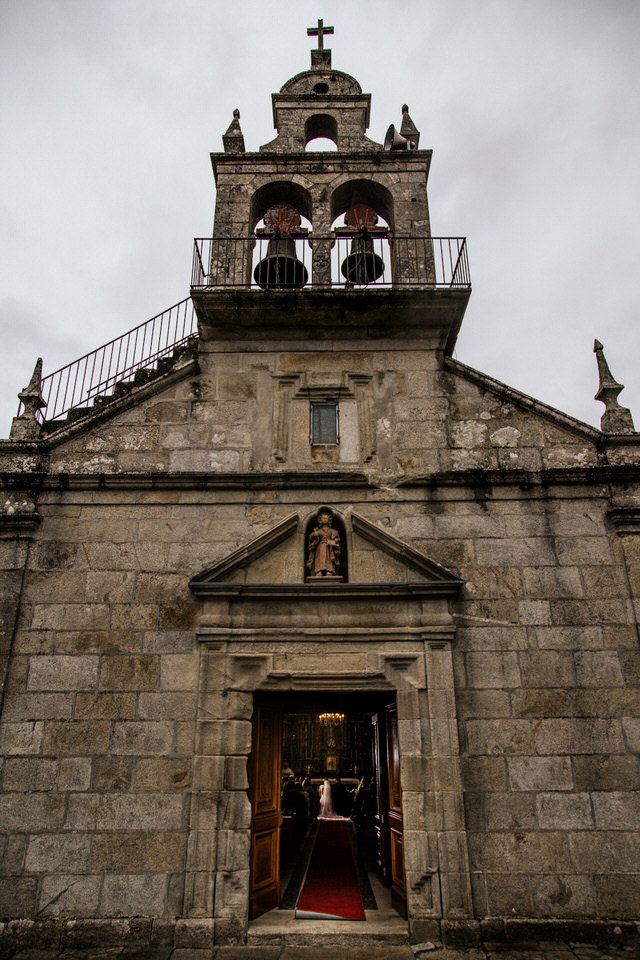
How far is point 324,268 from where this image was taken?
304 inches

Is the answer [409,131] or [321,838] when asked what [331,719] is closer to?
[321,838]

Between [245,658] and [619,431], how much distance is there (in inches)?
195

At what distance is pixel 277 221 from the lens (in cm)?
832

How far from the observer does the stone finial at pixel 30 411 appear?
705 cm

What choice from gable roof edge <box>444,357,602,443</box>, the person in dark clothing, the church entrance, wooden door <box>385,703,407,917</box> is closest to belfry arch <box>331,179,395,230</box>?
gable roof edge <box>444,357,602,443</box>

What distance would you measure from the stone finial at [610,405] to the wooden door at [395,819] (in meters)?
4.11

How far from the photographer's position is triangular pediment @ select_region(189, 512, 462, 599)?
629 cm

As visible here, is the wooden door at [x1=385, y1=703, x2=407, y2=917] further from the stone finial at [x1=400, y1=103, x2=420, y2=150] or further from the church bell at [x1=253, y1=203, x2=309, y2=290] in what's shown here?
the stone finial at [x1=400, y1=103, x2=420, y2=150]

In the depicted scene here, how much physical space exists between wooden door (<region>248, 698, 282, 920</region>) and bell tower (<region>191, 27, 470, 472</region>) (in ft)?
9.52

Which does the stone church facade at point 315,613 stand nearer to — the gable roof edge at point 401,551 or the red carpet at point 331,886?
the gable roof edge at point 401,551

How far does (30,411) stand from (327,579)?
13.6 feet

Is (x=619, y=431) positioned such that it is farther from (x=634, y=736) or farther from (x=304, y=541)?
(x=304, y=541)

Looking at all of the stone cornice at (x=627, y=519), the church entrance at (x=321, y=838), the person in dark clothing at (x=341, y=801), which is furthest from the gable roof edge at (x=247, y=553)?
the person in dark clothing at (x=341, y=801)

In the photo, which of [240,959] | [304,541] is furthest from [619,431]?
[240,959]
